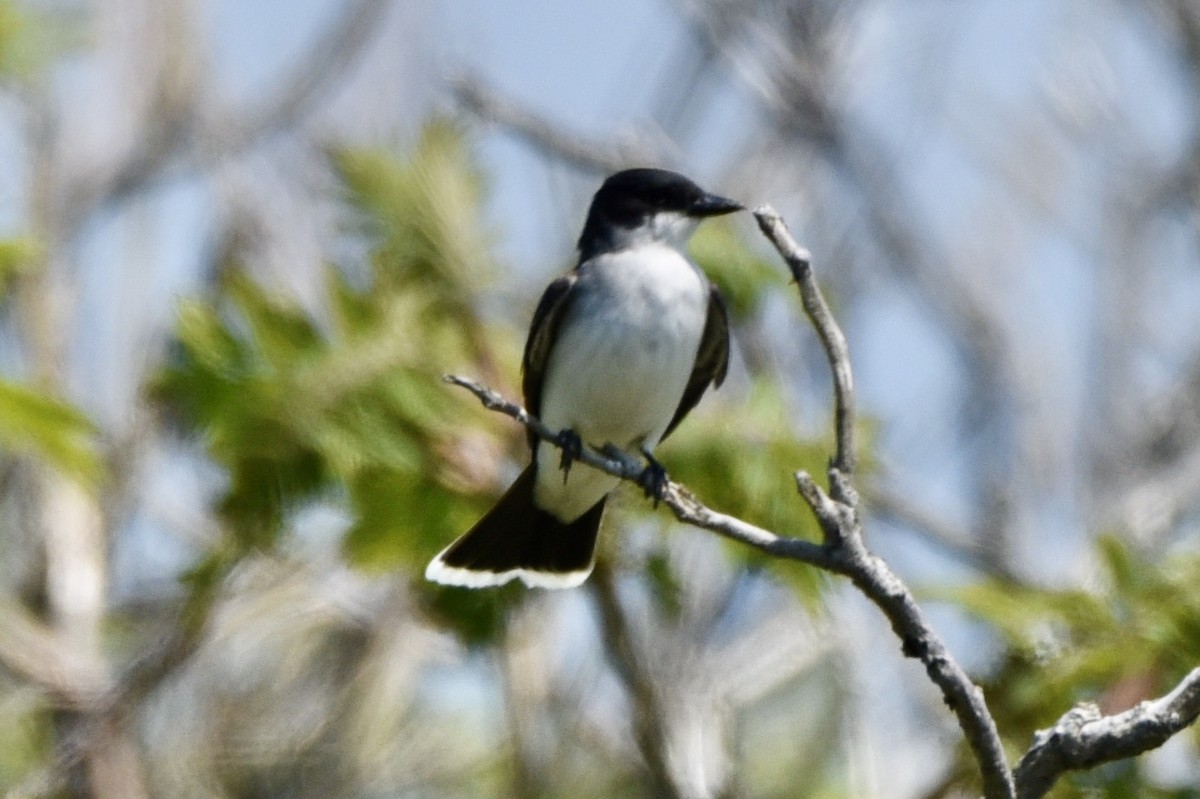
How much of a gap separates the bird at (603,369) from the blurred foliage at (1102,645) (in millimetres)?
1013

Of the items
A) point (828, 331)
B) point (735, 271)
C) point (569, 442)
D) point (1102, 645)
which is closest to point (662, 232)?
point (735, 271)

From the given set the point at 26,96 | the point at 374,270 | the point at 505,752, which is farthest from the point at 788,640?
the point at 26,96

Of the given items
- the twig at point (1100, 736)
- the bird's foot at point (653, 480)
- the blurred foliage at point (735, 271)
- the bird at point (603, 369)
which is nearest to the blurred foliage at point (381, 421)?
the bird at point (603, 369)

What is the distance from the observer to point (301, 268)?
7.46m

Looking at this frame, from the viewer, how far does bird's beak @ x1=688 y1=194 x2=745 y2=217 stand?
4.81 m

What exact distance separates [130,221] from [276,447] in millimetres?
3337

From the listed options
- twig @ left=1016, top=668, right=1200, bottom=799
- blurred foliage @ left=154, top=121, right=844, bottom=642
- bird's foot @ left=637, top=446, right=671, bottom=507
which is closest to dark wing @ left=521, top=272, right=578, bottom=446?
blurred foliage @ left=154, top=121, right=844, bottom=642

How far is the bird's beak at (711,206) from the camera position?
4.81m

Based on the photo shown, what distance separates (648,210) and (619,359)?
1.76ft

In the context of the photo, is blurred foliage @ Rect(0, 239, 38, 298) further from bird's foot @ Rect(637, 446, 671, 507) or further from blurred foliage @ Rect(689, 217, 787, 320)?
blurred foliage @ Rect(689, 217, 787, 320)

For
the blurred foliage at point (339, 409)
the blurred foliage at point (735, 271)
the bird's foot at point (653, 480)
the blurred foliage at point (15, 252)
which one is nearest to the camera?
the blurred foliage at point (15, 252)

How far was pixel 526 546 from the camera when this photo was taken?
494 cm

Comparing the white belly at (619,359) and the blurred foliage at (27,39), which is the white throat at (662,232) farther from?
the blurred foliage at (27,39)

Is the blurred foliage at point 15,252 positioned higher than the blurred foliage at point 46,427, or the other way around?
the blurred foliage at point 15,252
